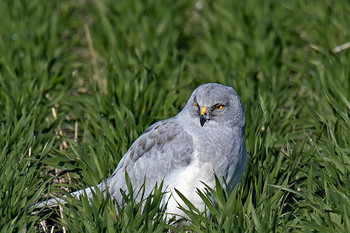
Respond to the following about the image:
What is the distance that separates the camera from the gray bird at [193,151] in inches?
161

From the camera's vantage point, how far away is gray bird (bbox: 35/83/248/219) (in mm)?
4086

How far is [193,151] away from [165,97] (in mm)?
1794

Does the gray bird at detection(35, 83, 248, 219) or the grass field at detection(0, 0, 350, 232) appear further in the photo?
the gray bird at detection(35, 83, 248, 219)

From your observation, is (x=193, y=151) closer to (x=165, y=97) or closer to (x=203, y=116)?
(x=203, y=116)

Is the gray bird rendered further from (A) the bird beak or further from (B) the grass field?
(B) the grass field

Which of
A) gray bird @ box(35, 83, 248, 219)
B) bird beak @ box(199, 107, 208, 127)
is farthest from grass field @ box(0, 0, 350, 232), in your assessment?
bird beak @ box(199, 107, 208, 127)

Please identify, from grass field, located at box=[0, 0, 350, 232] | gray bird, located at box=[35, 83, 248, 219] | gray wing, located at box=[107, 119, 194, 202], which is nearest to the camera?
grass field, located at box=[0, 0, 350, 232]

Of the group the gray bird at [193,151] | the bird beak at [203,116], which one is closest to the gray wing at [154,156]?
the gray bird at [193,151]

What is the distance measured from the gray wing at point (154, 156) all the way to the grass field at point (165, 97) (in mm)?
195

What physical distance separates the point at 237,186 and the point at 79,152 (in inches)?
56.0

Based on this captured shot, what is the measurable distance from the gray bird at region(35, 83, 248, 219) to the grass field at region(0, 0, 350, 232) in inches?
6.4

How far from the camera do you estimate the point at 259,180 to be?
4.21 metres

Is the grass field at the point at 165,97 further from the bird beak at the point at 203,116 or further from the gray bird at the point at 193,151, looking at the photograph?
the bird beak at the point at 203,116

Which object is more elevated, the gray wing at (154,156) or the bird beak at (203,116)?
the bird beak at (203,116)
